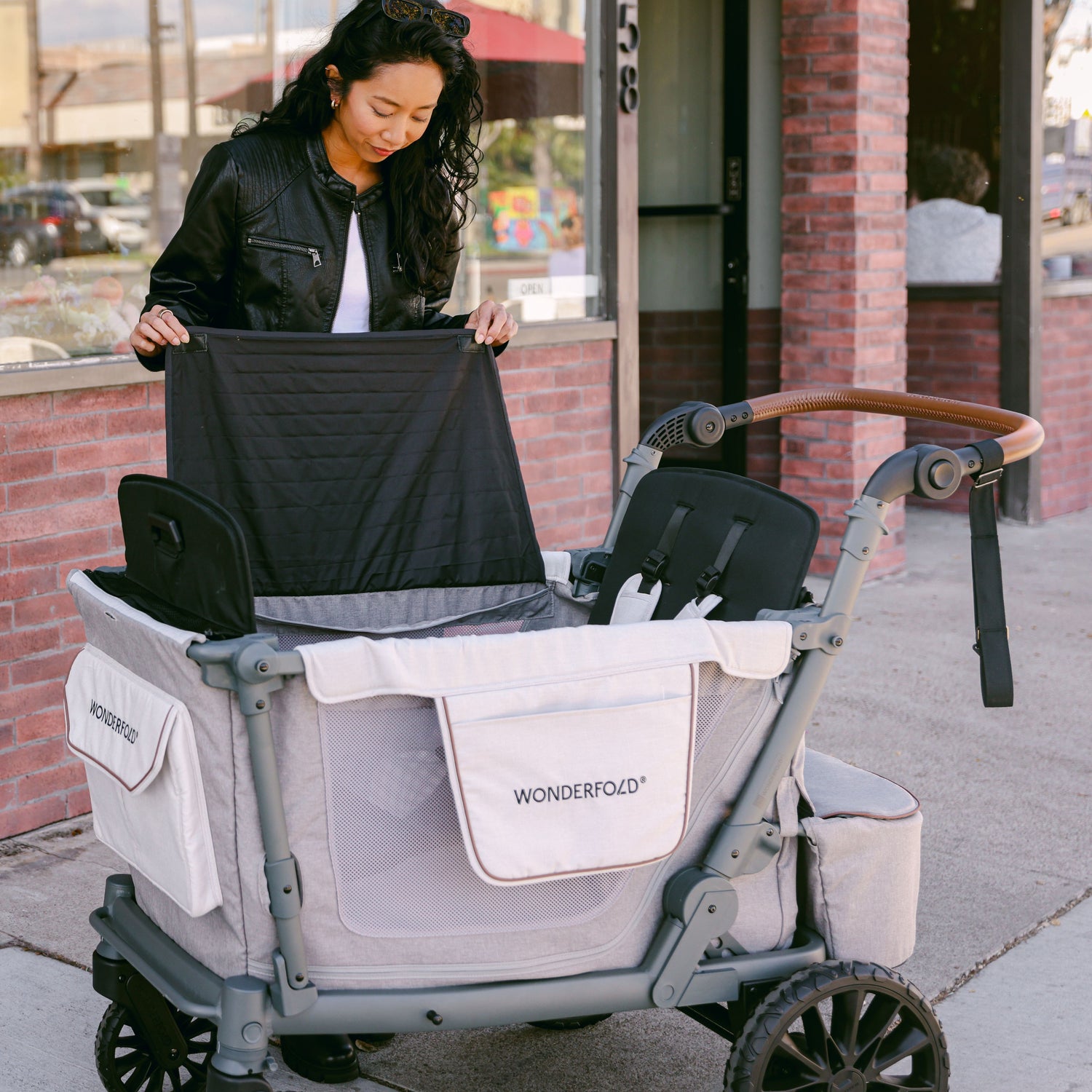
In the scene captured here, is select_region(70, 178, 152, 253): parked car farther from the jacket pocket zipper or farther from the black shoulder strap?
the black shoulder strap

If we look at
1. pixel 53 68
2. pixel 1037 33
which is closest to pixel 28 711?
pixel 53 68

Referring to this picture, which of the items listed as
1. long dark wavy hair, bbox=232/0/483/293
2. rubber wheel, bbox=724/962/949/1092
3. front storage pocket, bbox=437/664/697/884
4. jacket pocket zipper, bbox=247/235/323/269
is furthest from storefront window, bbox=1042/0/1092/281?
front storage pocket, bbox=437/664/697/884

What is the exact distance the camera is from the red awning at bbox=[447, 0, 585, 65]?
18.7ft

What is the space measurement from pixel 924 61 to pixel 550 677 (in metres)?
7.55

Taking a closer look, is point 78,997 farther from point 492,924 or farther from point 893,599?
point 893,599

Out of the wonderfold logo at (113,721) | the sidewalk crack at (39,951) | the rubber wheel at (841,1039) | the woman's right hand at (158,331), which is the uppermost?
the woman's right hand at (158,331)

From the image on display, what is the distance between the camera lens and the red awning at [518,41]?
18.7 ft

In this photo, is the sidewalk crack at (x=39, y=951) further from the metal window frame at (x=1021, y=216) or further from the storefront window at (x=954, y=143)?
the storefront window at (x=954, y=143)

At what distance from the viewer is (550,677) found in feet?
7.04

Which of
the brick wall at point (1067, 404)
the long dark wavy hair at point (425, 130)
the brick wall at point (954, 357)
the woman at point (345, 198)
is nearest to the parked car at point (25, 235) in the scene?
the long dark wavy hair at point (425, 130)

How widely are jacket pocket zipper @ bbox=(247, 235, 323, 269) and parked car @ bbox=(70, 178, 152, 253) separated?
280 cm

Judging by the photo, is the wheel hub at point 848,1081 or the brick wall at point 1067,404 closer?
the wheel hub at point 848,1081

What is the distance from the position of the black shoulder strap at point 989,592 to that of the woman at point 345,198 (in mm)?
917

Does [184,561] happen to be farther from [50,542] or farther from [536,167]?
[536,167]
